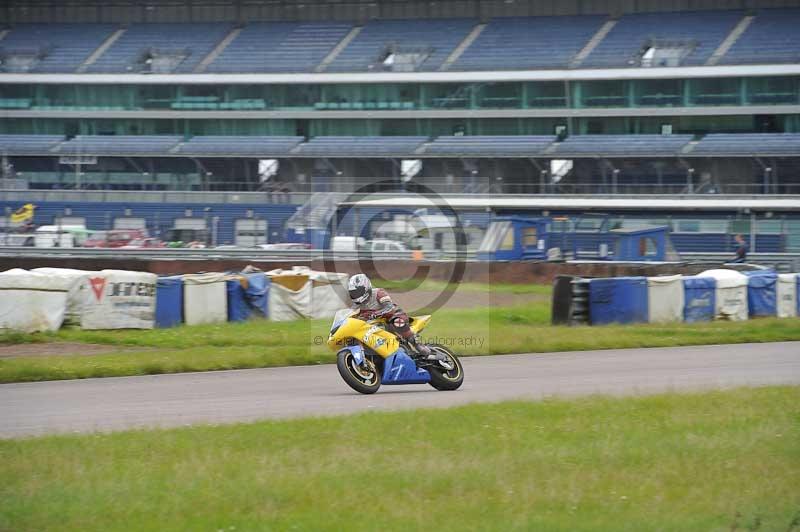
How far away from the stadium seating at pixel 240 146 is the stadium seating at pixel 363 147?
1.10m

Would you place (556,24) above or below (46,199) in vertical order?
above

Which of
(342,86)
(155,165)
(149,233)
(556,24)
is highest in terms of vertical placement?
(556,24)

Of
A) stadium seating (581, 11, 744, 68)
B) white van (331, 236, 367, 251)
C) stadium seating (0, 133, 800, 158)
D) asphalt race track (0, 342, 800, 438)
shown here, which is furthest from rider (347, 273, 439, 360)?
stadium seating (581, 11, 744, 68)

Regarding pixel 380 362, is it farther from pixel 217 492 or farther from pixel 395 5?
pixel 395 5

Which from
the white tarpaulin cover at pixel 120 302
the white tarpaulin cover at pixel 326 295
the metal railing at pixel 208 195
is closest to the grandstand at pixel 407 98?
the metal railing at pixel 208 195

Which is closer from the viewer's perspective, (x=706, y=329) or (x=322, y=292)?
(x=706, y=329)

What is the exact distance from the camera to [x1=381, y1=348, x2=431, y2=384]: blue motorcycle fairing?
42.8 ft

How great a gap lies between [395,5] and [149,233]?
29671 mm

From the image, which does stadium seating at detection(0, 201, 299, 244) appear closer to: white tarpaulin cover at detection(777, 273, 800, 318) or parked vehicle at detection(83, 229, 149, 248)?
parked vehicle at detection(83, 229, 149, 248)

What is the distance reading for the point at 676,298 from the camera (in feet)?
79.9

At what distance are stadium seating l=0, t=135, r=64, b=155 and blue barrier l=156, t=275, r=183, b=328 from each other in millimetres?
40354

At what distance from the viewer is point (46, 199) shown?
49.8 m

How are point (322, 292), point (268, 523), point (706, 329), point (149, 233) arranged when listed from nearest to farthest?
point (268, 523) → point (706, 329) → point (322, 292) → point (149, 233)

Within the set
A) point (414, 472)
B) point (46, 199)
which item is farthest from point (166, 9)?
point (414, 472)
